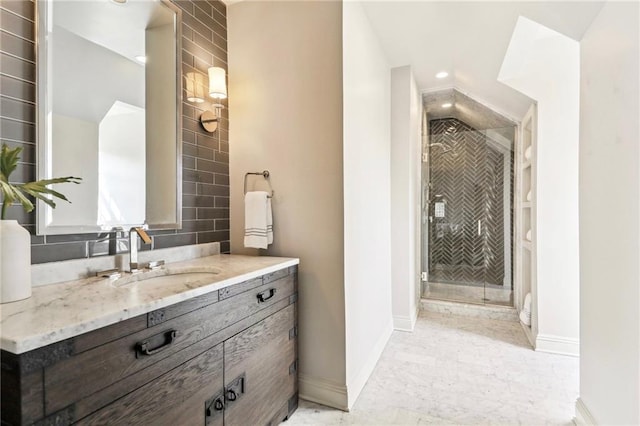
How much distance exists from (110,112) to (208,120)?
0.57 meters

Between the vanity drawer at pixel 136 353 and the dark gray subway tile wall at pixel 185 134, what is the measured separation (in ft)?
2.07

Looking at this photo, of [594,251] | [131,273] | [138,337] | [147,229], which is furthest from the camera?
[147,229]

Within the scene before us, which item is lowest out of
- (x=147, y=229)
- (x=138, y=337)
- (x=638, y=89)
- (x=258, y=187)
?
(x=138, y=337)

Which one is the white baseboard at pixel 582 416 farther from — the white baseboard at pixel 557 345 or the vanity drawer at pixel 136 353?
the vanity drawer at pixel 136 353

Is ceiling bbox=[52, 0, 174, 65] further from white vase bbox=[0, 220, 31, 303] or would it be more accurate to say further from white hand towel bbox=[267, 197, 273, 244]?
white hand towel bbox=[267, 197, 273, 244]

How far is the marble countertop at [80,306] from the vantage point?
0.74 metres

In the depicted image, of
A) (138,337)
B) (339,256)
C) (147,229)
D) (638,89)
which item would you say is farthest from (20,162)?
(638,89)

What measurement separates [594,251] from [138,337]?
1991 mm

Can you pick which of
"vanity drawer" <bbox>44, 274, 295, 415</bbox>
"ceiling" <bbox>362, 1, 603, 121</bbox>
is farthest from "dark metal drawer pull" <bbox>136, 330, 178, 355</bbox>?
"ceiling" <bbox>362, 1, 603, 121</bbox>

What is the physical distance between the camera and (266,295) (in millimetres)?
1593

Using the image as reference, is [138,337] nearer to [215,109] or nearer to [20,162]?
[20,162]

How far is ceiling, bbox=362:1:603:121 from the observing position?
1.71m

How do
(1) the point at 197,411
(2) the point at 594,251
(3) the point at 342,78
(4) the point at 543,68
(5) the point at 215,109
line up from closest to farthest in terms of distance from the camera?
(1) the point at 197,411, (2) the point at 594,251, (3) the point at 342,78, (5) the point at 215,109, (4) the point at 543,68

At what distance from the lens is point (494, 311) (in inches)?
135
